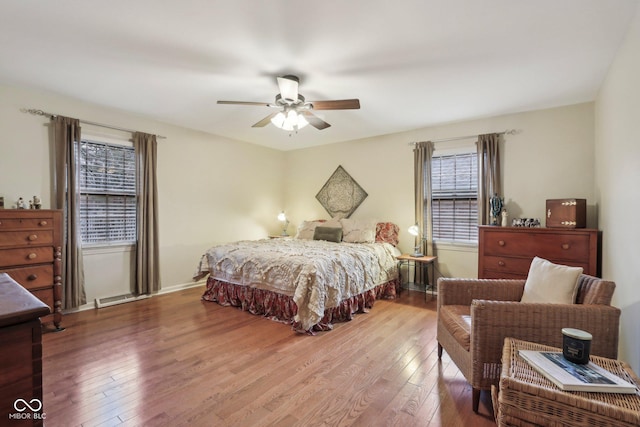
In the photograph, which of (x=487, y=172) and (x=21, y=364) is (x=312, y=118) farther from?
(x=21, y=364)

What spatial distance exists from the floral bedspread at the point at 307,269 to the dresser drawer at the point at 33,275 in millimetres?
1564

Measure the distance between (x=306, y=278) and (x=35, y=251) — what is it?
267cm

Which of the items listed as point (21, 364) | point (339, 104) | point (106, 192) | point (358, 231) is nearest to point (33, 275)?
point (106, 192)

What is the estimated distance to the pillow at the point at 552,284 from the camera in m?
1.86

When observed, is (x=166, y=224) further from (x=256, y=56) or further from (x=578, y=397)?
(x=578, y=397)

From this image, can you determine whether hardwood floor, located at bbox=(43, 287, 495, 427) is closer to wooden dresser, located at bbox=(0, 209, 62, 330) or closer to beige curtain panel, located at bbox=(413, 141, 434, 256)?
wooden dresser, located at bbox=(0, 209, 62, 330)

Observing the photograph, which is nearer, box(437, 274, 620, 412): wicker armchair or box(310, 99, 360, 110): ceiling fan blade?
box(437, 274, 620, 412): wicker armchair

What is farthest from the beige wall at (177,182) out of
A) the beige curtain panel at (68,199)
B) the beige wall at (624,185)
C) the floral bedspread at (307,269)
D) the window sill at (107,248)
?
the beige wall at (624,185)

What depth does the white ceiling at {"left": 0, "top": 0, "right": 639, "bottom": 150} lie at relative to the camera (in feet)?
6.36

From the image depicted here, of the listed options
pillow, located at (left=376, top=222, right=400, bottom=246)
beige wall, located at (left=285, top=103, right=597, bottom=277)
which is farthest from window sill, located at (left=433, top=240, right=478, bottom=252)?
pillow, located at (left=376, top=222, right=400, bottom=246)

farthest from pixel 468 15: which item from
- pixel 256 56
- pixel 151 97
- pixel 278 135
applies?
pixel 278 135

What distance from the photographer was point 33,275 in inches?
114

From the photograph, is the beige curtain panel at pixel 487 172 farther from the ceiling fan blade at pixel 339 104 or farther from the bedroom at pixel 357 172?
the ceiling fan blade at pixel 339 104

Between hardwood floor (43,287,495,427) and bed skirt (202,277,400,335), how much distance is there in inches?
5.0
